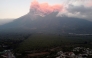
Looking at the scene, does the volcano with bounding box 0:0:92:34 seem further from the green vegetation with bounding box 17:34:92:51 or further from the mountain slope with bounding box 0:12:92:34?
the green vegetation with bounding box 17:34:92:51

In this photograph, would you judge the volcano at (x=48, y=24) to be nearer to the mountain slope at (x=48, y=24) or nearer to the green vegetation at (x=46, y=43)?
the mountain slope at (x=48, y=24)

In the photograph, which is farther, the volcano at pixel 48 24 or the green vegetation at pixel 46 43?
the volcano at pixel 48 24

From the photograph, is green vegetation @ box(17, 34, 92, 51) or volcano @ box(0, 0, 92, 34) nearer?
green vegetation @ box(17, 34, 92, 51)

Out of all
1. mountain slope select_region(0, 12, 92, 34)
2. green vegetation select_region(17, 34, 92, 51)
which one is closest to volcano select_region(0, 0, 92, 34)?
mountain slope select_region(0, 12, 92, 34)

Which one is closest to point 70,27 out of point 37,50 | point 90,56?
point 37,50

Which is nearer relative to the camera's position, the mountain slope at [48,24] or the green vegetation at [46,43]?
the green vegetation at [46,43]

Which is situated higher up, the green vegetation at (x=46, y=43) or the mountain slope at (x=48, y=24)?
the mountain slope at (x=48, y=24)

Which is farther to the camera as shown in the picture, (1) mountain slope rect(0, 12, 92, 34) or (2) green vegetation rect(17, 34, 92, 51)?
(1) mountain slope rect(0, 12, 92, 34)

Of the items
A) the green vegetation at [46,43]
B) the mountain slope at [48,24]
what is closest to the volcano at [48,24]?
the mountain slope at [48,24]

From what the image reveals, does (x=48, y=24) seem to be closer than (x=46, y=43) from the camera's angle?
No

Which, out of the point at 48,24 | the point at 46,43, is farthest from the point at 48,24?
the point at 46,43

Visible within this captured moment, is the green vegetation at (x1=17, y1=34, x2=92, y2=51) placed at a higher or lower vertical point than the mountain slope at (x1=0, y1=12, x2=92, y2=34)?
lower

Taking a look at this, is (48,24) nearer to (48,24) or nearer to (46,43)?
(48,24)
